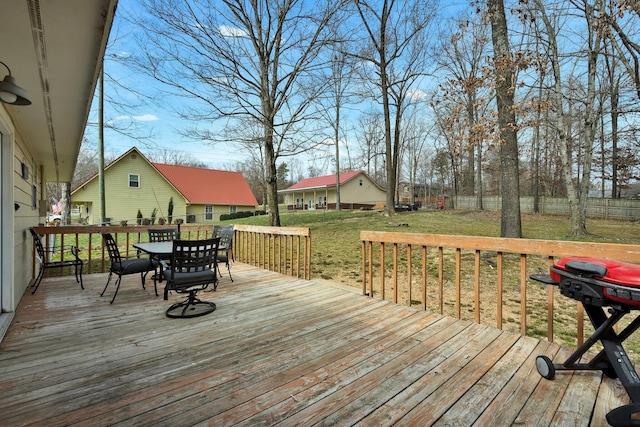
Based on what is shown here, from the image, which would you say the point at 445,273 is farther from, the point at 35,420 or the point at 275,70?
the point at 275,70

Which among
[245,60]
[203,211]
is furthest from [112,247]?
[203,211]

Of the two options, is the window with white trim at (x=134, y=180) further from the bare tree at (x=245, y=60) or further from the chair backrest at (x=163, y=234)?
the chair backrest at (x=163, y=234)

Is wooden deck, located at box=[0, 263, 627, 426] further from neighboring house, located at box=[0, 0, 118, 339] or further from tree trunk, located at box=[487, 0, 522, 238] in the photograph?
tree trunk, located at box=[487, 0, 522, 238]

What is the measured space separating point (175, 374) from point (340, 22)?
1004 cm

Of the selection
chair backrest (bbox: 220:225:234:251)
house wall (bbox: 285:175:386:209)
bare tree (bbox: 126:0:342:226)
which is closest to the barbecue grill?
chair backrest (bbox: 220:225:234:251)

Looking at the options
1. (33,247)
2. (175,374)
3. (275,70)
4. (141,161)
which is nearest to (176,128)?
(275,70)

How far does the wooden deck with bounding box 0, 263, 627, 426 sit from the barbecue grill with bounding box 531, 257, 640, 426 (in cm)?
23

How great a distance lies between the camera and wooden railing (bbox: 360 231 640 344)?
94.0 inches

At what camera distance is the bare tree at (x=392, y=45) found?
535 inches

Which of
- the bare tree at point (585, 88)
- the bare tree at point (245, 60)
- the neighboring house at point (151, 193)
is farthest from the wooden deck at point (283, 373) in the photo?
the neighboring house at point (151, 193)

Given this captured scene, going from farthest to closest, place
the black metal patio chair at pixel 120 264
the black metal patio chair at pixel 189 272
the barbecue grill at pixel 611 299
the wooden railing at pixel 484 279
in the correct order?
the black metal patio chair at pixel 120 264, the black metal patio chair at pixel 189 272, the wooden railing at pixel 484 279, the barbecue grill at pixel 611 299

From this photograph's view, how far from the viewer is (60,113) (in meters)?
3.56

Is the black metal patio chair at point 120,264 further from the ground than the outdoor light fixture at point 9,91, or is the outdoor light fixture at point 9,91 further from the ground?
the outdoor light fixture at point 9,91

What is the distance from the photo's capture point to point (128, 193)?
62.3 ft
